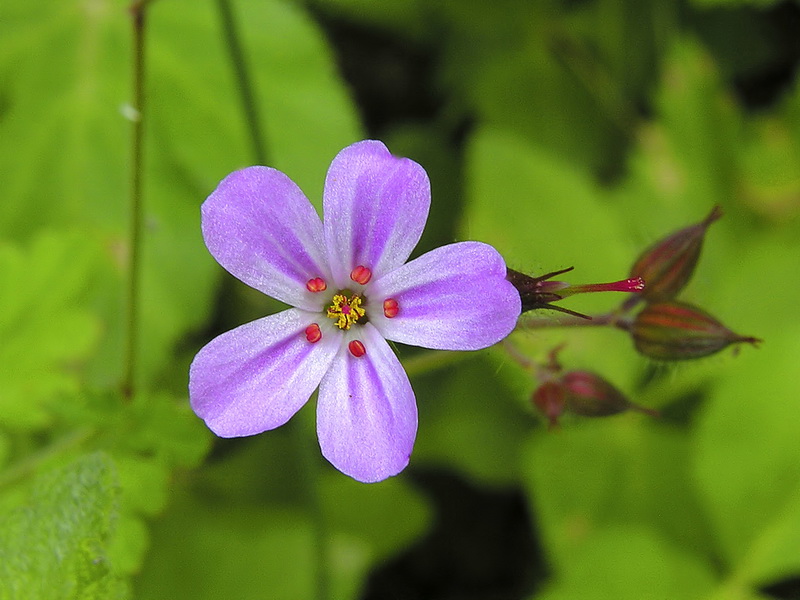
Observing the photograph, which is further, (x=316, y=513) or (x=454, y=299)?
(x=316, y=513)

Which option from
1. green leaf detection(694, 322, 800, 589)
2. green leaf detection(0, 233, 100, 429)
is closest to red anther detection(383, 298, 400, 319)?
green leaf detection(0, 233, 100, 429)

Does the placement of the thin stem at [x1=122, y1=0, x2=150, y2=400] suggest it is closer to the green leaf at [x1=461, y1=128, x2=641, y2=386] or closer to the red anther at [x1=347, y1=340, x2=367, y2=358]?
the red anther at [x1=347, y1=340, x2=367, y2=358]

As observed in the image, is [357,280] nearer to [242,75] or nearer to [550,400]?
[550,400]

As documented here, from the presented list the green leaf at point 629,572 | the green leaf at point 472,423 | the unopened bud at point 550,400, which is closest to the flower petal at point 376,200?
the unopened bud at point 550,400

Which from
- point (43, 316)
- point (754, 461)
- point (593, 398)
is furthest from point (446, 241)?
point (593, 398)

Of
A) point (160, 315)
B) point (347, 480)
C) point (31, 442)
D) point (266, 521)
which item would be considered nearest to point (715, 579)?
point (347, 480)

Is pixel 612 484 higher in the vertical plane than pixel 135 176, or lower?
lower

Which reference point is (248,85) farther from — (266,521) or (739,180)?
(739,180)
